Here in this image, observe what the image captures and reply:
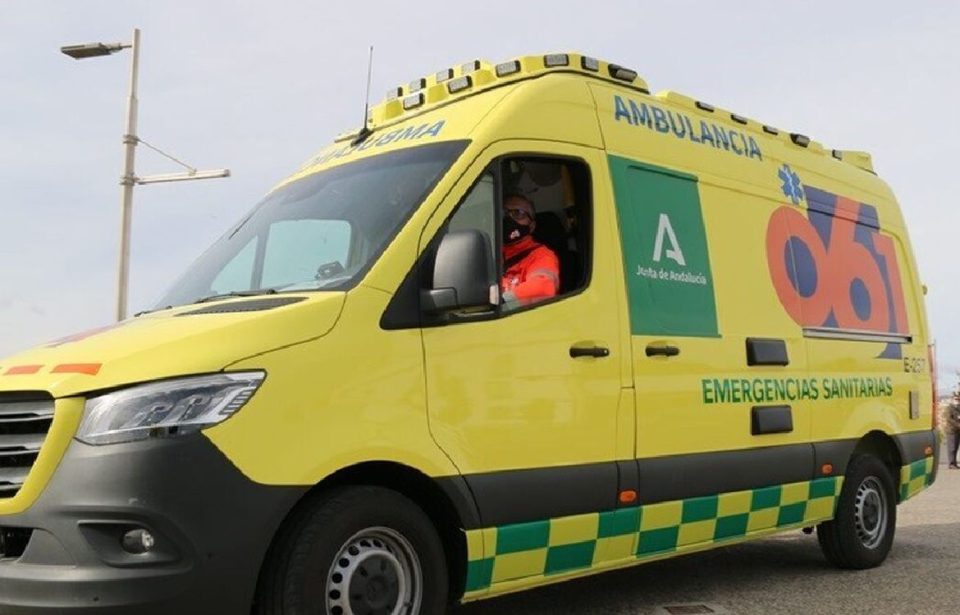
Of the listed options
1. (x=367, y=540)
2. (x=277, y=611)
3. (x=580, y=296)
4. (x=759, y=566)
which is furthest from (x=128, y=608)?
(x=759, y=566)

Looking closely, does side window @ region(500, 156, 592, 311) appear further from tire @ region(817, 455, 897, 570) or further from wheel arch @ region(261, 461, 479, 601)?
tire @ region(817, 455, 897, 570)

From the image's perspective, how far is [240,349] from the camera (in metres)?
3.44

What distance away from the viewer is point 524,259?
4602 mm

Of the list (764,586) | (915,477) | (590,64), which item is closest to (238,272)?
(590,64)

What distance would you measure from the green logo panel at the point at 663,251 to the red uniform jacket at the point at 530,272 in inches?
19.8

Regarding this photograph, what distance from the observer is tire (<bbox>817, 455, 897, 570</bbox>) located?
21.6ft

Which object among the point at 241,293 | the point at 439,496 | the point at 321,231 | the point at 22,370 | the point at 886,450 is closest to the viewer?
the point at 22,370

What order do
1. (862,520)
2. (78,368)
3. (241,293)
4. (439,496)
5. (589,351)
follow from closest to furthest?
1. (78,368)
2. (439,496)
3. (241,293)
4. (589,351)
5. (862,520)

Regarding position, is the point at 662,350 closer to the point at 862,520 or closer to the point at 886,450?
the point at 862,520

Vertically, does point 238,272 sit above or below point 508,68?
below

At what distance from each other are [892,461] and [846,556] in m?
0.96

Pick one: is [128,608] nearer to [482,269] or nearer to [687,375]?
[482,269]

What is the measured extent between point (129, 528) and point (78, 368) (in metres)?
0.60

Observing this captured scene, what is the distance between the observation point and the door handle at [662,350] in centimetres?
495
